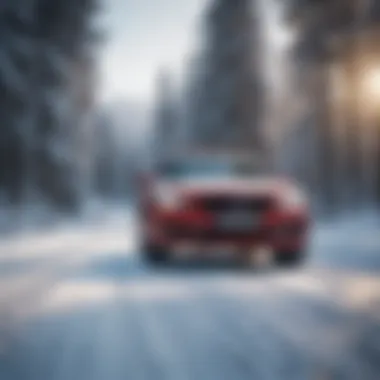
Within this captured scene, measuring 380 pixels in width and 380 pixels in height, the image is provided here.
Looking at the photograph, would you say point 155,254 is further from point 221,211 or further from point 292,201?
point 292,201

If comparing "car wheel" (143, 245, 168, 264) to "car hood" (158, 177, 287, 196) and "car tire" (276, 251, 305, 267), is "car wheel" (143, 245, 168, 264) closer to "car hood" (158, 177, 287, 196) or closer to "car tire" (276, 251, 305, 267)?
"car hood" (158, 177, 287, 196)

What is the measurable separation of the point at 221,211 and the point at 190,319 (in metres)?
2.55

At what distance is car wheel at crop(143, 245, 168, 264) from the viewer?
7537 millimetres

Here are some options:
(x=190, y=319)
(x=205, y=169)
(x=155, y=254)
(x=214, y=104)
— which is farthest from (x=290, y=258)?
(x=214, y=104)

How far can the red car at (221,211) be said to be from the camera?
707 centimetres

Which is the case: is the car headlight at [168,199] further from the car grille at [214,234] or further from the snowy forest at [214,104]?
the snowy forest at [214,104]

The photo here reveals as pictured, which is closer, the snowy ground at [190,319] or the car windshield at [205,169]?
the snowy ground at [190,319]

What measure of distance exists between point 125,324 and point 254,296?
130 centimetres

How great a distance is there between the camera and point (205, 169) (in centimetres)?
756

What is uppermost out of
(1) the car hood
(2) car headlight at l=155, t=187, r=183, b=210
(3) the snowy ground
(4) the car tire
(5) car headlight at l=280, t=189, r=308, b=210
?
(1) the car hood

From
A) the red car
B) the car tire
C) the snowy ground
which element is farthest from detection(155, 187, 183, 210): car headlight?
the car tire

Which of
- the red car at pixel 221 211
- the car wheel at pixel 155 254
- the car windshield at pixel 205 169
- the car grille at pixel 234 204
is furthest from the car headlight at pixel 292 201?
the car wheel at pixel 155 254

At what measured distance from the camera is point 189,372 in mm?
3311

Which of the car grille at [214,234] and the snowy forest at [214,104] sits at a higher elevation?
the snowy forest at [214,104]
